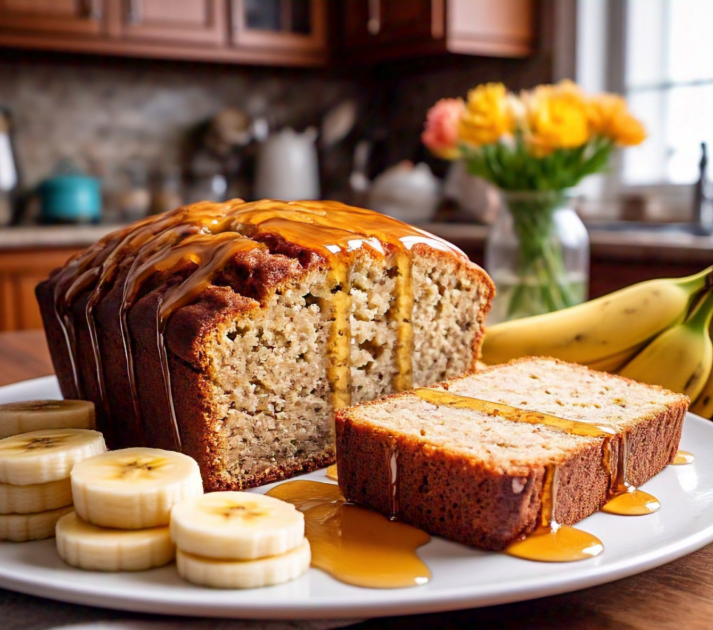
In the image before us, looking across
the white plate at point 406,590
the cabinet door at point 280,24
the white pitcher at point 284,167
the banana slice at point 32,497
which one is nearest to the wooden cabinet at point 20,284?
the white pitcher at point 284,167

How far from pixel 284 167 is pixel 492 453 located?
4109 mm

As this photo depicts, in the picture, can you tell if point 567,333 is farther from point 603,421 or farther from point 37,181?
point 37,181

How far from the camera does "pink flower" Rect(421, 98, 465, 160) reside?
229cm

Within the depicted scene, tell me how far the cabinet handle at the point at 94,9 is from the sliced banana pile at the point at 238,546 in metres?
3.82

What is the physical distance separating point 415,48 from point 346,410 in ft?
11.4

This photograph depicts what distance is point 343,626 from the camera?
32.0 inches

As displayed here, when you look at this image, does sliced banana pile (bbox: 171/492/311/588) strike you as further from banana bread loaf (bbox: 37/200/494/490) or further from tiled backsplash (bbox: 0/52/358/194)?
tiled backsplash (bbox: 0/52/358/194)

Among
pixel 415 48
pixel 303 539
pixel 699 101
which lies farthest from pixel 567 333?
pixel 415 48

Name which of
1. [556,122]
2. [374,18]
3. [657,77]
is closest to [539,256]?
[556,122]

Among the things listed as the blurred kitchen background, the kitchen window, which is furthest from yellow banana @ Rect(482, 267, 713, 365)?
the kitchen window

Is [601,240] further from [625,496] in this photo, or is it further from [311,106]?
[311,106]

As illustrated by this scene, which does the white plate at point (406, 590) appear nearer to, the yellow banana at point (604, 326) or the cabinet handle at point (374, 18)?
the yellow banana at point (604, 326)

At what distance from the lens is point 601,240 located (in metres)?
3.21

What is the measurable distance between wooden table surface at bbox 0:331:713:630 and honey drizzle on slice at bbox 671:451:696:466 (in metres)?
0.32
